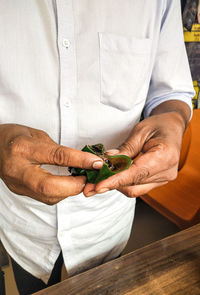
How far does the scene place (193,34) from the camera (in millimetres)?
1861

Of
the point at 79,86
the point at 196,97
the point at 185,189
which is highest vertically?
the point at 79,86

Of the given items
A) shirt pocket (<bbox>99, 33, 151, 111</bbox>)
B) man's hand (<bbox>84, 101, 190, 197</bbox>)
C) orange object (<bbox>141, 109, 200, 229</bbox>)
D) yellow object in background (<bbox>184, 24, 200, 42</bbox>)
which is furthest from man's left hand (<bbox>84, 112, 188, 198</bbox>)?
yellow object in background (<bbox>184, 24, 200, 42</bbox>)

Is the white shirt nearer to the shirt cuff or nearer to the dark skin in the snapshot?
the shirt cuff

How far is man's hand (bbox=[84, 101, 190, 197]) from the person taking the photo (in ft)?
1.69

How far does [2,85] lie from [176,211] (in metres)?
1.44

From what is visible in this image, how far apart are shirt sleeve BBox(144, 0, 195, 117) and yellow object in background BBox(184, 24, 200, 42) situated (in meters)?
1.21

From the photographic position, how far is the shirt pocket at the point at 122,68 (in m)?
0.67

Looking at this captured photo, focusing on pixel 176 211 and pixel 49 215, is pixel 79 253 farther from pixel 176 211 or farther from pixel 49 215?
pixel 176 211

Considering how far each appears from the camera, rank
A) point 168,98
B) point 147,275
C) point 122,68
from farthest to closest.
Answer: point 168,98 → point 122,68 → point 147,275

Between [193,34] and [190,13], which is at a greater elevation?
[190,13]

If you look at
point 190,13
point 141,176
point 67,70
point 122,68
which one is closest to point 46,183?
point 141,176

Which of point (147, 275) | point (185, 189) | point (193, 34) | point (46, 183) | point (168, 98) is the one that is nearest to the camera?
point (46, 183)

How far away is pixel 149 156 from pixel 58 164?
0.22 m

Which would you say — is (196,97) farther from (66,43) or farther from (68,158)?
(68,158)
